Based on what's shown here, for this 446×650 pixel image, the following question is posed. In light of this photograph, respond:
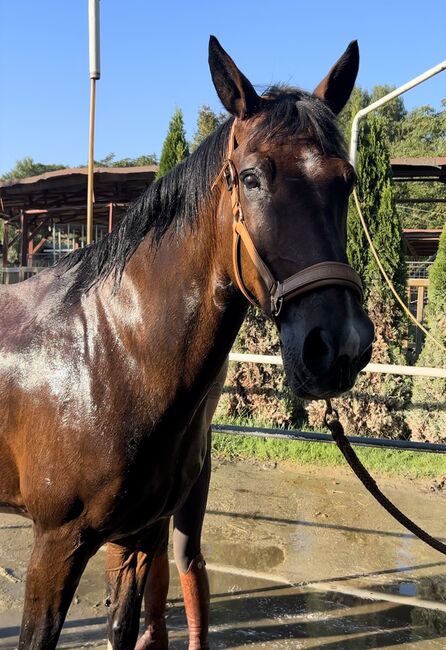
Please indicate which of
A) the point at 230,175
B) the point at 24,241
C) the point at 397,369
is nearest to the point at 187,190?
the point at 230,175

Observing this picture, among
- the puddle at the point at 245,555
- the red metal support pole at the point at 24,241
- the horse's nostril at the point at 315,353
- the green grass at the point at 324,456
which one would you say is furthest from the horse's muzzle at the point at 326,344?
the red metal support pole at the point at 24,241

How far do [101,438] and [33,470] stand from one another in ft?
0.86

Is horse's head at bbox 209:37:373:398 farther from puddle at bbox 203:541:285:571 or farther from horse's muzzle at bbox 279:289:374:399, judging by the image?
puddle at bbox 203:541:285:571

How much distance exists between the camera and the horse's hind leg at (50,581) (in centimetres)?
172

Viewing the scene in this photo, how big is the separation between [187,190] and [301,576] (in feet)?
9.17

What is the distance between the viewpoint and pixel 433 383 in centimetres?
615

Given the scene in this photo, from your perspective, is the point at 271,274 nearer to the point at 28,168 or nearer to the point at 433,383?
the point at 433,383

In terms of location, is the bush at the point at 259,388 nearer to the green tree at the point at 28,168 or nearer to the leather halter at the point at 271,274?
the leather halter at the point at 271,274

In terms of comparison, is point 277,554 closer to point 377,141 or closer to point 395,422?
point 395,422

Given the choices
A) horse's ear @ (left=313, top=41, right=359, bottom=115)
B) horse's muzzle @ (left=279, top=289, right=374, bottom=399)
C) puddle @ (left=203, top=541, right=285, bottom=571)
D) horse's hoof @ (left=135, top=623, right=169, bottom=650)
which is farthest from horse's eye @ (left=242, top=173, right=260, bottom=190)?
puddle @ (left=203, top=541, right=285, bottom=571)

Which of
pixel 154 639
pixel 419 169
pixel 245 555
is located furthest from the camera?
pixel 419 169

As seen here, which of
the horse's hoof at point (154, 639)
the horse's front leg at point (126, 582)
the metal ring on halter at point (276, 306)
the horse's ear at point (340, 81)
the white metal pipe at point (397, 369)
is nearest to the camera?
the metal ring on halter at point (276, 306)

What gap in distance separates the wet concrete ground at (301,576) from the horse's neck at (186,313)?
1853 millimetres

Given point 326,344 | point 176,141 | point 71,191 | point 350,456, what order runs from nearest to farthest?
point 326,344 → point 350,456 → point 176,141 → point 71,191
